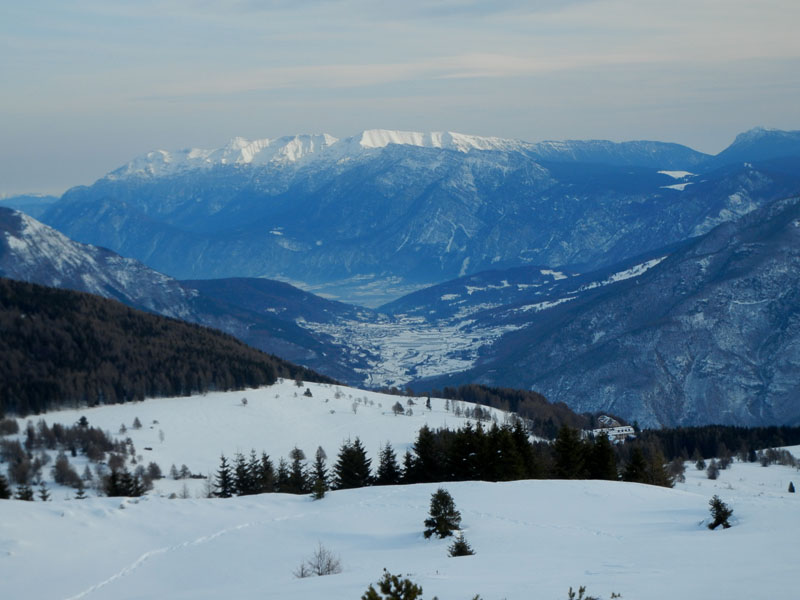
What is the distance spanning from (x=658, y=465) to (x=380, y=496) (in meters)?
28.9

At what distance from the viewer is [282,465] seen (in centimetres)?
8238

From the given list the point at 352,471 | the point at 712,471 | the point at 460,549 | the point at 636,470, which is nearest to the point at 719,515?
the point at 460,549

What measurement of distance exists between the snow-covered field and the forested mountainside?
303 ft

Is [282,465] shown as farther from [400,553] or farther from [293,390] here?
[293,390]

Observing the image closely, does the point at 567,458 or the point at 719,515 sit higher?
the point at 719,515

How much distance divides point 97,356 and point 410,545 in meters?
136

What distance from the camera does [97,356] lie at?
534 feet

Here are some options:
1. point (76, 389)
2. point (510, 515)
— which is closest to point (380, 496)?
point (510, 515)

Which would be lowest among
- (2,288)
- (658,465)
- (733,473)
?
(733,473)

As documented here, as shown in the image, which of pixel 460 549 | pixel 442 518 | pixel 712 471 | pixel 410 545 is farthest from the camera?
pixel 712 471

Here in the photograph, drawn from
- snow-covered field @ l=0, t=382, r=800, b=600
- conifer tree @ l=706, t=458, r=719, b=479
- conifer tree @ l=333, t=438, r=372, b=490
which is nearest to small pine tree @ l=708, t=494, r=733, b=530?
snow-covered field @ l=0, t=382, r=800, b=600

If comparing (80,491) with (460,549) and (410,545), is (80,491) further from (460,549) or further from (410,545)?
(460,549)

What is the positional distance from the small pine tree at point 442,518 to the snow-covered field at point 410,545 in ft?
2.82

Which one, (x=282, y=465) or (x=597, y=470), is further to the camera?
(x=282, y=465)
